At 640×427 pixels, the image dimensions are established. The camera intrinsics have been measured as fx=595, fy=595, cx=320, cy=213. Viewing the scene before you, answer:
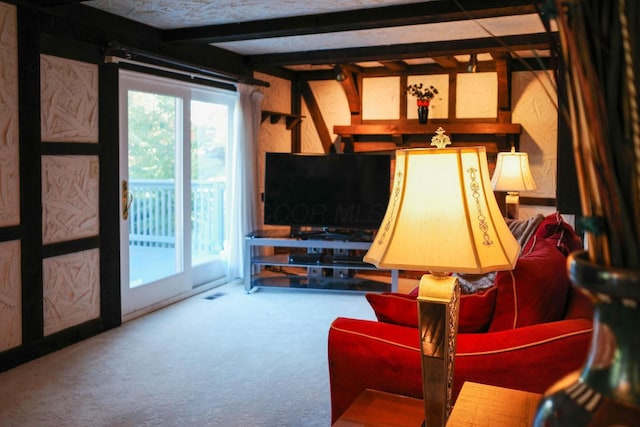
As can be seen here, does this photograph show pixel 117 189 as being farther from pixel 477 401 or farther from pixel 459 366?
pixel 477 401

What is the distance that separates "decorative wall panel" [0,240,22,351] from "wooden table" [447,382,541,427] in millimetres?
3187

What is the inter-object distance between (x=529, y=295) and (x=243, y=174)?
443 centimetres

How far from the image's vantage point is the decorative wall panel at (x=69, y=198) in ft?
13.1

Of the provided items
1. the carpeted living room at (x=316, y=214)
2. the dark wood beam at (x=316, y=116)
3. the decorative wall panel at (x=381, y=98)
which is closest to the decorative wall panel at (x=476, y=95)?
the carpeted living room at (x=316, y=214)

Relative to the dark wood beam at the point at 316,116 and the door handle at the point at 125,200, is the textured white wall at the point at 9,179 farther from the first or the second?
the dark wood beam at the point at 316,116

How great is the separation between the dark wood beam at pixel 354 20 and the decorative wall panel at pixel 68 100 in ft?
3.37

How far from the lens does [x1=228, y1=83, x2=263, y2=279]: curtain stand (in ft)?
20.1

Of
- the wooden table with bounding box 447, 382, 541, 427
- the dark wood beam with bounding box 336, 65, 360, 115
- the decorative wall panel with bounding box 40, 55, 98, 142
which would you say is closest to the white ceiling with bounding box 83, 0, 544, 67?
the decorative wall panel with bounding box 40, 55, 98, 142

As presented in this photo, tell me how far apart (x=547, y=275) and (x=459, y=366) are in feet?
1.51

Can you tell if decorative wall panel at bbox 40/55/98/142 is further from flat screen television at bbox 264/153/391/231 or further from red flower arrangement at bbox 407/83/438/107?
red flower arrangement at bbox 407/83/438/107

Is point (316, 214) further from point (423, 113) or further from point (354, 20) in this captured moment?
point (354, 20)

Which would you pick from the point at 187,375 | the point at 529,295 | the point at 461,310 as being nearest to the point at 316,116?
the point at 187,375

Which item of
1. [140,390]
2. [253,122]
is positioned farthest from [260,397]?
[253,122]

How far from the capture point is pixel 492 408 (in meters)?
1.31
